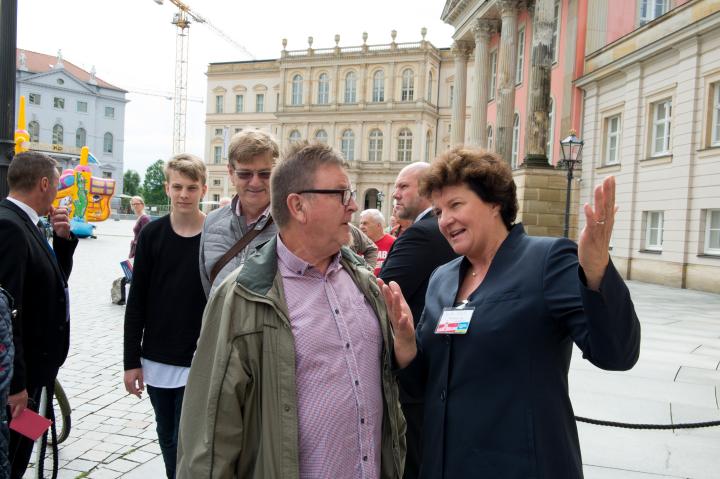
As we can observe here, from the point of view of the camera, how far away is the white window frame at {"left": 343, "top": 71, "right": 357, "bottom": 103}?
66.7 m

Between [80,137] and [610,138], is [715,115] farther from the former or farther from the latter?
[80,137]

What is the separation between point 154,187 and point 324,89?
46.9 m

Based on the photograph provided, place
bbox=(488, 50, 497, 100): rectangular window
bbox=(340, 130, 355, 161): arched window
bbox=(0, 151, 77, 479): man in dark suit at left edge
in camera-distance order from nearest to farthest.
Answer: bbox=(0, 151, 77, 479): man in dark suit at left edge < bbox=(488, 50, 497, 100): rectangular window < bbox=(340, 130, 355, 161): arched window

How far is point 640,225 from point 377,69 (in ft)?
162

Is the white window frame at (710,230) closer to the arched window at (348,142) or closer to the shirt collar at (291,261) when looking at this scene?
the shirt collar at (291,261)

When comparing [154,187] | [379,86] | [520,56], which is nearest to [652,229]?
[520,56]

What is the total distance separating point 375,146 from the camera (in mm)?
65188

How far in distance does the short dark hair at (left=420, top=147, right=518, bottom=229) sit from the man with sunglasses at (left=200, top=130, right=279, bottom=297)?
1.02 metres

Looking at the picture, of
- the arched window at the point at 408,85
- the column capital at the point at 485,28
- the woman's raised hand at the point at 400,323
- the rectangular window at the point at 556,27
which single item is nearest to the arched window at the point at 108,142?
the arched window at the point at 408,85

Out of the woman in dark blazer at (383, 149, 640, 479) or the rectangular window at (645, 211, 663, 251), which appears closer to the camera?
the woman in dark blazer at (383, 149, 640, 479)

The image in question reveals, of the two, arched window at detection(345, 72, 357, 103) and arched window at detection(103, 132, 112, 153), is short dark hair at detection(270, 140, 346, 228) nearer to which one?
arched window at detection(345, 72, 357, 103)

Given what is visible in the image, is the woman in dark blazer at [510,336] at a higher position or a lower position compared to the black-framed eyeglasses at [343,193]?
lower

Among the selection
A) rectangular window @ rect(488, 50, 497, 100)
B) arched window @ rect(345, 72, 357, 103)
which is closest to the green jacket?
rectangular window @ rect(488, 50, 497, 100)

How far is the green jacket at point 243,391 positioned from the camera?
1.86 metres
